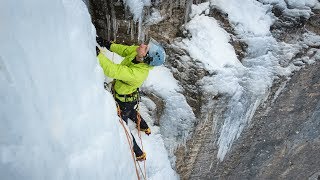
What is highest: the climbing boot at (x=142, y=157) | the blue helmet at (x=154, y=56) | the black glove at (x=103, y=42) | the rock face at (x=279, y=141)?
the blue helmet at (x=154, y=56)

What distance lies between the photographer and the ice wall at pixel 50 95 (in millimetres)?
2076

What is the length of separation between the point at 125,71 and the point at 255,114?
2837 millimetres

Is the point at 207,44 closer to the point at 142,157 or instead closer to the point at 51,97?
the point at 142,157

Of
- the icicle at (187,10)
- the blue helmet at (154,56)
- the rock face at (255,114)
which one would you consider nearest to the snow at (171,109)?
the rock face at (255,114)

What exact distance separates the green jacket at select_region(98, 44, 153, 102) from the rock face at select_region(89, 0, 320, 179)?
23.3 inches

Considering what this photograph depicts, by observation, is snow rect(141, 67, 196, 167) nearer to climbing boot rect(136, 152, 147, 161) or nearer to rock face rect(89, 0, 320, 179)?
rock face rect(89, 0, 320, 179)

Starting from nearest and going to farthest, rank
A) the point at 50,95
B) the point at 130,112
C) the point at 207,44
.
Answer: the point at 50,95, the point at 130,112, the point at 207,44

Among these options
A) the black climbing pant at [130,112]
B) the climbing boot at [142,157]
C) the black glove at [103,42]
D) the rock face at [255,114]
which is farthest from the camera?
the rock face at [255,114]

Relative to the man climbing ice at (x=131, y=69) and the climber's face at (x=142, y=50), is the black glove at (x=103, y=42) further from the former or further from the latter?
the climber's face at (x=142, y=50)

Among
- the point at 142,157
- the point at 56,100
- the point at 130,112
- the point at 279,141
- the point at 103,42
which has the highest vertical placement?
the point at 56,100

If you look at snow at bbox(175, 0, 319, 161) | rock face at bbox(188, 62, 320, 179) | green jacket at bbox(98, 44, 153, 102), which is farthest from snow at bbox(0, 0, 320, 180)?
rock face at bbox(188, 62, 320, 179)

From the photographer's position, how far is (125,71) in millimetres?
3256

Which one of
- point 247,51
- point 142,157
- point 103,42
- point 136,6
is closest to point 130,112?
point 142,157

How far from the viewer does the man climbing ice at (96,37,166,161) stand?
126 inches
